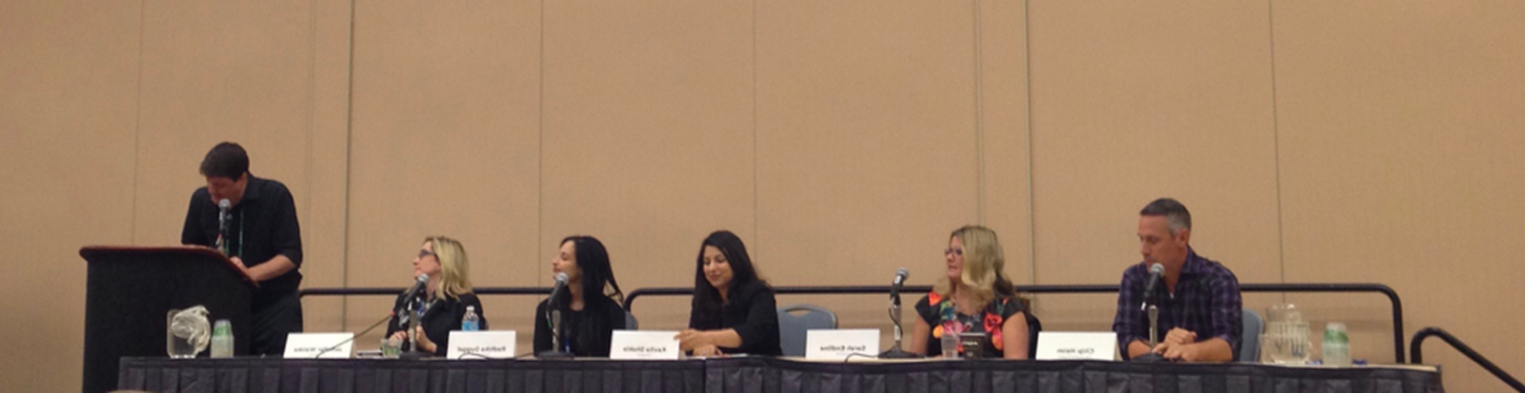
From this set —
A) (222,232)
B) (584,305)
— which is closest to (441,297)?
(584,305)

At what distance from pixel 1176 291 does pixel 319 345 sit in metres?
2.47

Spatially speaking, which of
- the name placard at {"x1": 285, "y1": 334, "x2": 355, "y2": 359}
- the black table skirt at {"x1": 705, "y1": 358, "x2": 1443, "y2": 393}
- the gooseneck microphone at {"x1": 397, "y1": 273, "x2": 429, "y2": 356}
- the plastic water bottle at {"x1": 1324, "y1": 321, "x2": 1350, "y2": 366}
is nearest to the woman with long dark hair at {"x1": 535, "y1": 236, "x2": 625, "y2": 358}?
the gooseneck microphone at {"x1": 397, "y1": 273, "x2": 429, "y2": 356}

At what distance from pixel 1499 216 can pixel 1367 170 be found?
487mm

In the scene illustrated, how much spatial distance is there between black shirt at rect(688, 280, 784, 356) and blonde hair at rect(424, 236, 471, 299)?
1073 mm

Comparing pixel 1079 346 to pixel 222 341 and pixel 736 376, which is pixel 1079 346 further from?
pixel 222 341

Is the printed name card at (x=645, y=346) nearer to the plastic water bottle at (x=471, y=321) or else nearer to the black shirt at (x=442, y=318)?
the plastic water bottle at (x=471, y=321)

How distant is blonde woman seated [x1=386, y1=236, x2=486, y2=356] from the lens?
201 inches

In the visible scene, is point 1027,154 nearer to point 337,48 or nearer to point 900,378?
point 900,378

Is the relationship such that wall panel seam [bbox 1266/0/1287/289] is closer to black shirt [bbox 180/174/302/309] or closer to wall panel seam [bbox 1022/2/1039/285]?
wall panel seam [bbox 1022/2/1039/285]

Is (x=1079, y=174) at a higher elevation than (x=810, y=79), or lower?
lower

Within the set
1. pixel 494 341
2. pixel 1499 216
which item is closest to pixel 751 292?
pixel 494 341

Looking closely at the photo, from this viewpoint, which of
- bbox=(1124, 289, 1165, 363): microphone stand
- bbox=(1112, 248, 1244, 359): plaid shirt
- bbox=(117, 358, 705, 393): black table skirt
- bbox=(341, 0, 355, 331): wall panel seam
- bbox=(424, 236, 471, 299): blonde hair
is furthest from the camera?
bbox=(341, 0, 355, 331): wall panel seam

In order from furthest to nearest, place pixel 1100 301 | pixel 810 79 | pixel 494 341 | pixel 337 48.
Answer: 1. pixel 337 48
2. pixel 810 79
3. pixel 1100 301
4. pixel 494 341

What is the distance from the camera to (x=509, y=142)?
21.1 feet
